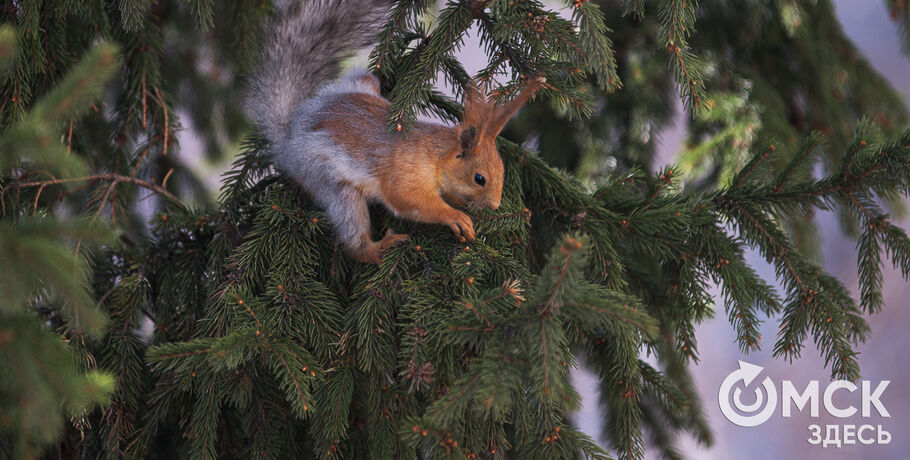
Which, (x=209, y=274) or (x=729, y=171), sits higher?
(x=729, y=171)

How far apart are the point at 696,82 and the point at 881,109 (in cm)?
133

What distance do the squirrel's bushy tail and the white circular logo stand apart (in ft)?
3.40

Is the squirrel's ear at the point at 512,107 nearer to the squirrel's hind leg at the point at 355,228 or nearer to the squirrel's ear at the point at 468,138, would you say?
the squirrel's ear at the point at 468,138

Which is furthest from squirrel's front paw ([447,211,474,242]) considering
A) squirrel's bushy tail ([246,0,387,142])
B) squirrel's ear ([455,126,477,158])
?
squirrel's bushy tail ([246,0,387,142])

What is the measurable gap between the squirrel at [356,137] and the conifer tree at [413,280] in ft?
0.14

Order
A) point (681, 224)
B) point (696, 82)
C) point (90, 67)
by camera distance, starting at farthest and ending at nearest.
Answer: point (681, 224)
point (696, 82)
point (90, 67)

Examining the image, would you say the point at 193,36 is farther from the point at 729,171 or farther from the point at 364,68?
the point at 729,171

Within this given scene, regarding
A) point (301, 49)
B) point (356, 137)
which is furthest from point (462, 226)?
point (301, 49)

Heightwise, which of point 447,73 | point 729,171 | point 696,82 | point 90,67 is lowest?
point 90,67

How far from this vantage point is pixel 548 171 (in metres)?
1.20

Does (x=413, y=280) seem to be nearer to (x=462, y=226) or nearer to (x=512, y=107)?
(x=462, y=226)

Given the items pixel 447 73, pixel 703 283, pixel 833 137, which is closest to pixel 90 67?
pixel 447 73

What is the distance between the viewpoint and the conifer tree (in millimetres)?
816

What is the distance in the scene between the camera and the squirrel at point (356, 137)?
111cm
